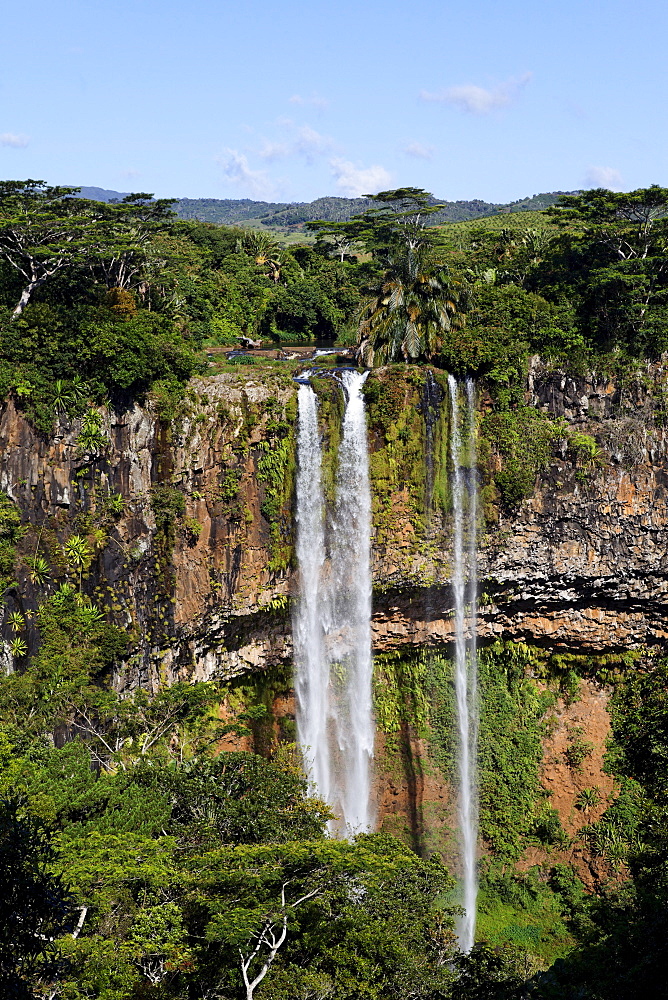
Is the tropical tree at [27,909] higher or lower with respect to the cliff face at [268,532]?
lower

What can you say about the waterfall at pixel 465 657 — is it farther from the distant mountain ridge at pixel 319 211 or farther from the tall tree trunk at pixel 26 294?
the distant mountain ridge at pixel 319 211

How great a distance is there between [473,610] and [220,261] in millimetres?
17443

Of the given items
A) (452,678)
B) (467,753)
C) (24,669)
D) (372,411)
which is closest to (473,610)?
(452,678)

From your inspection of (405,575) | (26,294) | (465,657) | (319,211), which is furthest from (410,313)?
(319,211)

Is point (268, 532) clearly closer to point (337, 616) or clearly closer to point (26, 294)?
point (337, 616)

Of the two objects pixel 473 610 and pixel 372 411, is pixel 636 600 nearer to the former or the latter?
pixel 473 610

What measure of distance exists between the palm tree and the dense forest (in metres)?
0.07

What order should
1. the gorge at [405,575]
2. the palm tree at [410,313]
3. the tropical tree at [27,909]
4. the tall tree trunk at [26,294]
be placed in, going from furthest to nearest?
the palm tree at [410,313] → the tall tree trunk at [26,294] → the gorge at [405,575] → the tropical tree at [27,909]

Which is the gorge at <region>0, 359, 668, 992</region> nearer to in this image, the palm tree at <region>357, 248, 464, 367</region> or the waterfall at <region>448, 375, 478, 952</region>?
the waterfall at <region>448, 375, 478, 952</region>

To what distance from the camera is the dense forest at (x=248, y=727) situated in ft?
45.5

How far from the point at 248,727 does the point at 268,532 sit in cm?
562

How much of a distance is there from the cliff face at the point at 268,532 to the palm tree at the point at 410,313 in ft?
10.4

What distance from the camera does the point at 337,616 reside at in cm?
2516

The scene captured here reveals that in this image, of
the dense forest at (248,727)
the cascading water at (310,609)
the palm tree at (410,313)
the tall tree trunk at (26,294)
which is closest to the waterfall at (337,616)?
the cascading water at (310,609)
